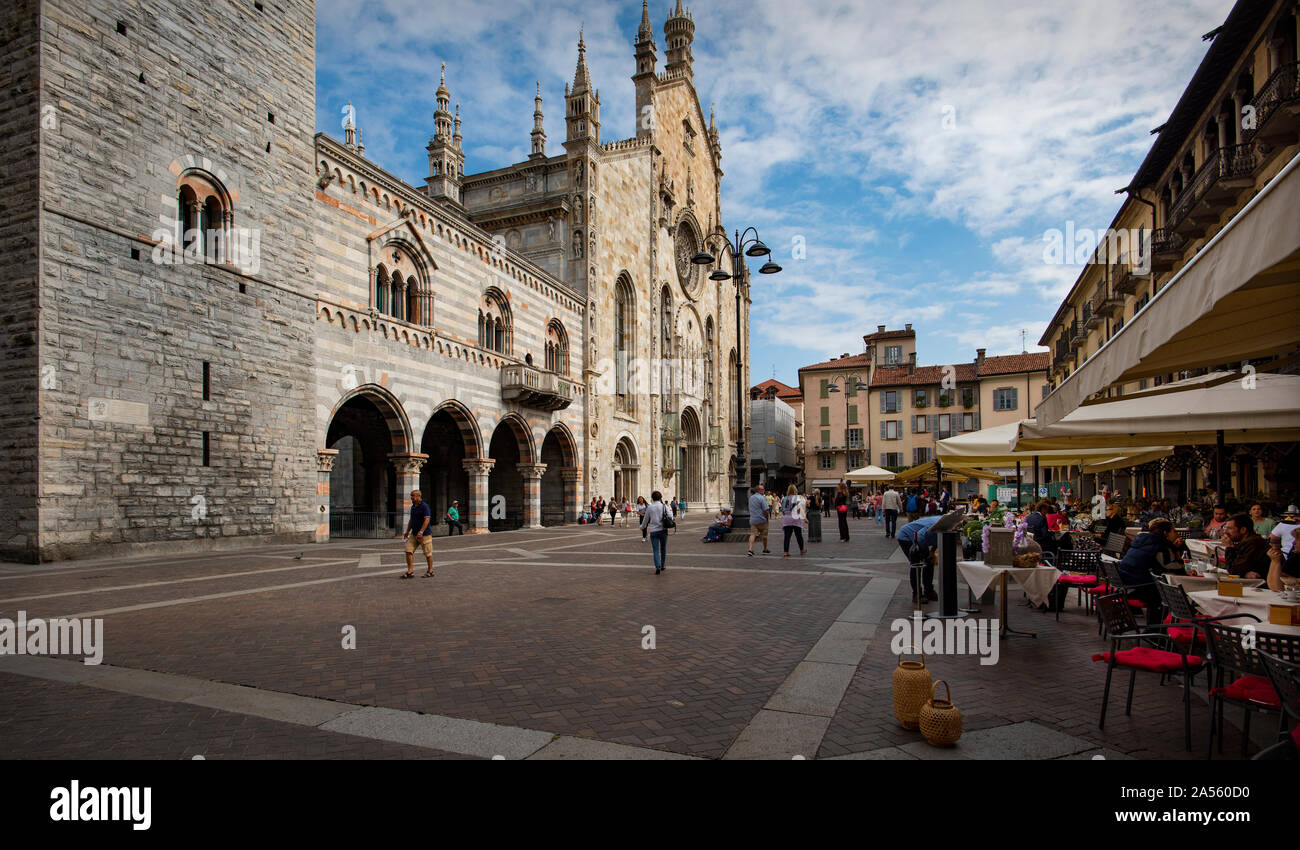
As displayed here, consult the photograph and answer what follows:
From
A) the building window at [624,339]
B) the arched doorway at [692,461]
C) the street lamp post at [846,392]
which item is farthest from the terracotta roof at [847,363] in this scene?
the building window at [624,339]

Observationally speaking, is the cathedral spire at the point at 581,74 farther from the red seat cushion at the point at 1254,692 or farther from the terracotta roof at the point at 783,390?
the terracotta roof at the point at 783,390

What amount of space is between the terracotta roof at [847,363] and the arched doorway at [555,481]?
1426 inches

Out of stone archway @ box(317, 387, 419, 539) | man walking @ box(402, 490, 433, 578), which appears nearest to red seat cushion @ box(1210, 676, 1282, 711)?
man walking @ box(402, 490, 433, 578)

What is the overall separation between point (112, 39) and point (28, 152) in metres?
3.43

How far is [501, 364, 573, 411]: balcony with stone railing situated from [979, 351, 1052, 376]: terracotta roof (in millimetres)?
37817

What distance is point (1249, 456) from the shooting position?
48.3 ft

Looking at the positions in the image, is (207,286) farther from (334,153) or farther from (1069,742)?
(1069,742)

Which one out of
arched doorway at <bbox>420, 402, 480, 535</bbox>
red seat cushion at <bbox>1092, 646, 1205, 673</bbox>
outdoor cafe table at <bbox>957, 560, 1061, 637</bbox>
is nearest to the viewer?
red seat cushion at <bbox>1092, 646, 1205, 673</bbox>

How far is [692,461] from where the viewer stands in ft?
164

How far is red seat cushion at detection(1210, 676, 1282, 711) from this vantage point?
12.4 feet

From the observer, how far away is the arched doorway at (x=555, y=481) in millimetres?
32750

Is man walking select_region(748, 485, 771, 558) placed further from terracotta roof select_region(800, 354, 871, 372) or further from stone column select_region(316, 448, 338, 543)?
terracotta roof select_region(800, 354, 871, 372)
